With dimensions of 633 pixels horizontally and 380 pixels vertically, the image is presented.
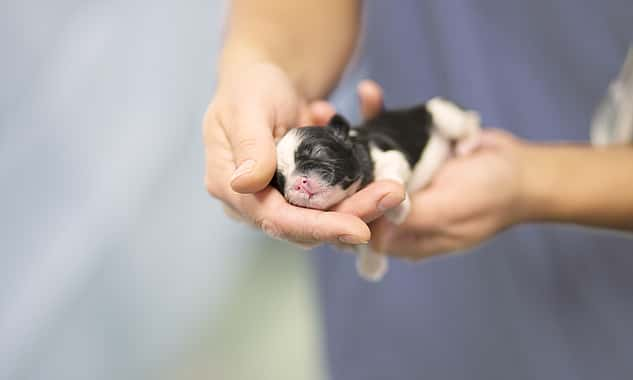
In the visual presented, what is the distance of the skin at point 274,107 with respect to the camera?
70 cm

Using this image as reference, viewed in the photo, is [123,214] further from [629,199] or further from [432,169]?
[629,199]

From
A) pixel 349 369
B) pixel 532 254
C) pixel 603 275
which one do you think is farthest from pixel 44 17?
pixel 603 275

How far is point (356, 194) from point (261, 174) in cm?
14

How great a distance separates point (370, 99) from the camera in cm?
115

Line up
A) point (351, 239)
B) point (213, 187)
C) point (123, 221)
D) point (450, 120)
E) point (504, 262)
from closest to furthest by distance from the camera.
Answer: point (351, 239)
point (213, 187)
point (450, 120)
point (504, 262)
point (123, 221)

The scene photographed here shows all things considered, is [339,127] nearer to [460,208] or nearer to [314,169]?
[314,169]

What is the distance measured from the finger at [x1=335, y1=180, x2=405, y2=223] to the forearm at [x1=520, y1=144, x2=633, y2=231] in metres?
0.47

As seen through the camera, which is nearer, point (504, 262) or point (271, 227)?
point (271, 227)

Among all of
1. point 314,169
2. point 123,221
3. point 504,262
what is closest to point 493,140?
point 504,262

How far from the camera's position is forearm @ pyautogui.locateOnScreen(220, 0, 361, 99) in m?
1.12

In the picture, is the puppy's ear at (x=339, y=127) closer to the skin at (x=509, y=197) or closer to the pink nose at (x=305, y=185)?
the pink nose at (x=305, y=185)

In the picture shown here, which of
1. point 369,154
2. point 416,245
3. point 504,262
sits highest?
point 369,154

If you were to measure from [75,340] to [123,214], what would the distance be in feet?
1.29

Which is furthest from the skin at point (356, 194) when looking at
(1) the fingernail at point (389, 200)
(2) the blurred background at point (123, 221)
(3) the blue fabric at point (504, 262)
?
(2) the blurred background at point (123, 221)
